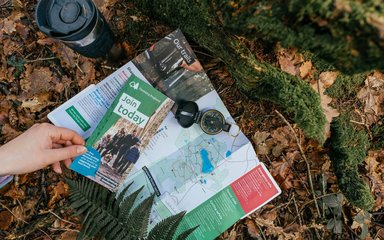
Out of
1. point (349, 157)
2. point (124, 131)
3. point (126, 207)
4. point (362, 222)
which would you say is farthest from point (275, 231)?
point (124, 131)

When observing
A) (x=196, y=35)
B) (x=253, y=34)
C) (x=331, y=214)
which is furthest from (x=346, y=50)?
(x=331, y=214)

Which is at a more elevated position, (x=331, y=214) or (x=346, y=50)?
(x=346, y=50)

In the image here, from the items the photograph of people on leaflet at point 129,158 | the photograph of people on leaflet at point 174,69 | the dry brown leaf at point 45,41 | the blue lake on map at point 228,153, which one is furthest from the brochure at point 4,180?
the blue lake on map at point 228,153

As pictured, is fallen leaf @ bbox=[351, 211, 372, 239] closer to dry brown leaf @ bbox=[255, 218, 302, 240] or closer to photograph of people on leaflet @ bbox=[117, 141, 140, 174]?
dry brown leaf @ bbox=[255, 218, 302, 240]

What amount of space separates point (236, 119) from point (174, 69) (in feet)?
1.89

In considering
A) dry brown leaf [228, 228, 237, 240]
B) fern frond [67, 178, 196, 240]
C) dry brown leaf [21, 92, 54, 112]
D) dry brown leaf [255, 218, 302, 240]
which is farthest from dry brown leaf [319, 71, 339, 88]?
dry brown leaf [21, 92, 54, 112]

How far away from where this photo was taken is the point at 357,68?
5.29 ft

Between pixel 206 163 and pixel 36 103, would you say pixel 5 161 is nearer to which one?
pixel 36 103

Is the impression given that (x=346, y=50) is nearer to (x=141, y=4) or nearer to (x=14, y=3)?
(x=141, y=4)

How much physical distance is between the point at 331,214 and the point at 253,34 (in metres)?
1.52

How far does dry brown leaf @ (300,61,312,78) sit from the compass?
615 millimetres

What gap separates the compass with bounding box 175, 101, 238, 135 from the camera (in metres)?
2.45

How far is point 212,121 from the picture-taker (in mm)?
2486

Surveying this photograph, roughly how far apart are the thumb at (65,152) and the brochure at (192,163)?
0.92 feet
